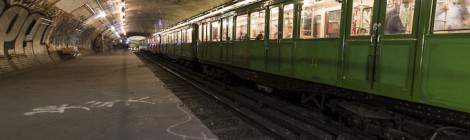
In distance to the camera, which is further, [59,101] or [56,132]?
[59,101]

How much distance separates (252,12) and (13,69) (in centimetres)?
1490

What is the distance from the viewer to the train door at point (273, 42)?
7548mm

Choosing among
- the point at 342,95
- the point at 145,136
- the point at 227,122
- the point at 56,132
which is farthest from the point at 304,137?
the point at 56,132

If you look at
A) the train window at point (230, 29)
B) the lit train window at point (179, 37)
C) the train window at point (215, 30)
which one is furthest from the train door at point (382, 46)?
the lit train window at point (179, 37)

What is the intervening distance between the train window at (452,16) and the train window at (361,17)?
104 centimetres

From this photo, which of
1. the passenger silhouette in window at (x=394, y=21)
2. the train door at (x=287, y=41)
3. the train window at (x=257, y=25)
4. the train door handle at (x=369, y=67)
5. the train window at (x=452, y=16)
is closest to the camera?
the train window at (x=452, y=16)

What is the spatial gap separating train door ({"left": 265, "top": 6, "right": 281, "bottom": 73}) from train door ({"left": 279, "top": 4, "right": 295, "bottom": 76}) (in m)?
0.20

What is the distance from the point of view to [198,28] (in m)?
15.2

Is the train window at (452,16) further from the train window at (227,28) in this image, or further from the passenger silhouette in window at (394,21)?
the train window at (227,28)

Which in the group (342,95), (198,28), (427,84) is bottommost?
(342,95)

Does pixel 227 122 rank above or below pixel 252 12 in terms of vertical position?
below

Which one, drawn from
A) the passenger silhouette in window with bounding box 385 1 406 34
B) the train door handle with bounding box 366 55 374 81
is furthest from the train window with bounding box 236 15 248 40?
the passenger silhouette in window with bounding box 385 1 406 34

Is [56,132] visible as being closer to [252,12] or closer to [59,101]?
[59,101]

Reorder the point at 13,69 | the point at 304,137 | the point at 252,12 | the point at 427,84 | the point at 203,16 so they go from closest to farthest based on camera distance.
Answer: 1. the point at 427,84
2. the point at 304,137
3. the point at 252,12
4. the point at 203,16
5. the point at 13,69
